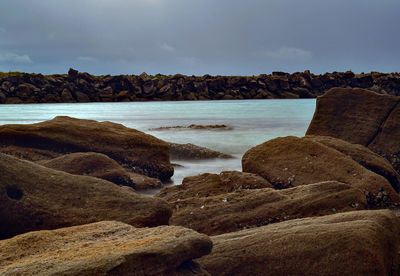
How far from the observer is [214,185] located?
17.0 ft

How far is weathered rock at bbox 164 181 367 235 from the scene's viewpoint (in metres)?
Answer: 3.76

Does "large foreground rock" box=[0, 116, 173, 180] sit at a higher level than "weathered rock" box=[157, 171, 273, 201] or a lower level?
higher

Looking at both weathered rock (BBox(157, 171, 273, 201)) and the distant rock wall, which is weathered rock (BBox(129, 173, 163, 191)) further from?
the distant rock wall

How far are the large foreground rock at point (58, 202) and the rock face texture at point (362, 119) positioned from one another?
5055mm

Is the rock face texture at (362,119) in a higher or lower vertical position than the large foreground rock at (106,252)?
higher

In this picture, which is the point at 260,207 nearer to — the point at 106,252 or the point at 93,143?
the point at 106,252

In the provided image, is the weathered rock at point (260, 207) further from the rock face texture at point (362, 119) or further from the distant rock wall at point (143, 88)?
the distant rock wall at point (143, 88)

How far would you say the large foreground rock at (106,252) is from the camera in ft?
6.86

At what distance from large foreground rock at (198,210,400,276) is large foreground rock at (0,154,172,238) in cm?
85

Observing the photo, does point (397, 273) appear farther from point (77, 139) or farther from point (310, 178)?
point (77, 139)

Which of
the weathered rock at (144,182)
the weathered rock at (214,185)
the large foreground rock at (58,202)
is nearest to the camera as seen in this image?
the large foreground rock at (58,202)

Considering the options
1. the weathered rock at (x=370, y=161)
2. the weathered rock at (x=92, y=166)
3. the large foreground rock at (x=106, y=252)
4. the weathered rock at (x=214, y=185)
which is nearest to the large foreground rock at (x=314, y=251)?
the large foreground rock at (x=106, y=252)

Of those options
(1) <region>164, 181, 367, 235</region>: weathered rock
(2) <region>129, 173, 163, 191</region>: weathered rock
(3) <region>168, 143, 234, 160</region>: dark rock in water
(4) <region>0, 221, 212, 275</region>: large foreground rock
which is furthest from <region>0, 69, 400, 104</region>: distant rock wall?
(4) <region>0, 221, 212, 275</region>: large foreground rock

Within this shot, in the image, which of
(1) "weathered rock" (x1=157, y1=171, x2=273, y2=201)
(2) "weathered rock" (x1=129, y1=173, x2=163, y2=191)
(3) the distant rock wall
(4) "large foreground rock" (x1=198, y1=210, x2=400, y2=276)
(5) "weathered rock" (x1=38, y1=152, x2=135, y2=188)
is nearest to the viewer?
(4) "large foreground rock" (x1=198, y1=210, x2=400, y2=276)
